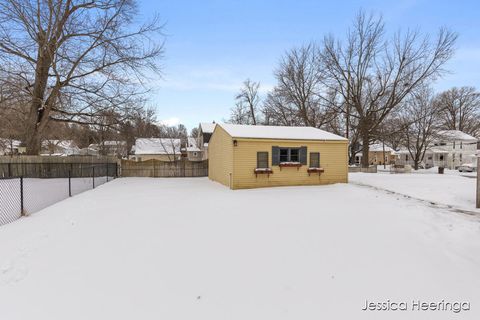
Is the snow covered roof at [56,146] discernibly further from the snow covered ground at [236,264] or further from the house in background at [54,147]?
the snow covered ground at [236,264]

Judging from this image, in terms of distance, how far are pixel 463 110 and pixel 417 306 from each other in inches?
2021

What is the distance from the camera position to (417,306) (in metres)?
2.68

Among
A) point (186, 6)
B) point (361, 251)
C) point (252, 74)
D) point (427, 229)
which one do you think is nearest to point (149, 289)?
point (361, 251)

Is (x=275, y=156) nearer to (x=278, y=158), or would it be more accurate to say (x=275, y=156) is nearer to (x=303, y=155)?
(x=278, y=158)

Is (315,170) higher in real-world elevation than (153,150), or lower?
lower

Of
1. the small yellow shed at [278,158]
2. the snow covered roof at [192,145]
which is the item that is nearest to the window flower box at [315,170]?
the small yellow shed at [278,158]

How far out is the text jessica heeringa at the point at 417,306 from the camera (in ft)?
8.66

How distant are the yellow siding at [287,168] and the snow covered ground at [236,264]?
17.0 feet

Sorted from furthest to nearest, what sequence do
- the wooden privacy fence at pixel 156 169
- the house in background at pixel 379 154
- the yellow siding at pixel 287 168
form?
the house in background at pixel 379 154 → the wooden privacy fence at pixel 156 169 → the yellow siding at pixel 287 168

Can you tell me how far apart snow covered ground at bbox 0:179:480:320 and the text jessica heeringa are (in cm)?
5

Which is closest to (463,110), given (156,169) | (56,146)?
(156,169)

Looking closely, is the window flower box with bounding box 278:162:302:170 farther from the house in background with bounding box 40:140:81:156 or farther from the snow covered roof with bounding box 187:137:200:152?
the house in background with bounding box 40:140:81:156

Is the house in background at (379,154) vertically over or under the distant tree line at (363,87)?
under

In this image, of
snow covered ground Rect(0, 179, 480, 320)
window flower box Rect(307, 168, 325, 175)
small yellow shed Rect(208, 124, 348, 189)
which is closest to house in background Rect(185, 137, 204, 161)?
small yellow shed Rect(208, 124, 348, 189)
